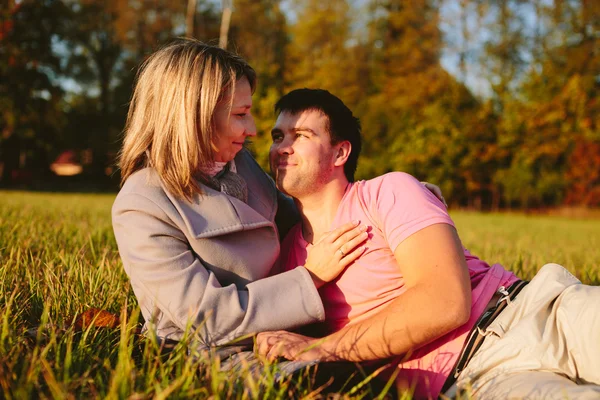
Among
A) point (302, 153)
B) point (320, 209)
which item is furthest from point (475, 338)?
point (302, 153)

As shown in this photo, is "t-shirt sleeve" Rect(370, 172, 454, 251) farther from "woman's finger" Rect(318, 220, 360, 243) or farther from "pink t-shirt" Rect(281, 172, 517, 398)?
"woman's finger" Rect(318, 220, 360, 243)

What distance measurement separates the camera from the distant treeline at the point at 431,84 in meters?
28.5

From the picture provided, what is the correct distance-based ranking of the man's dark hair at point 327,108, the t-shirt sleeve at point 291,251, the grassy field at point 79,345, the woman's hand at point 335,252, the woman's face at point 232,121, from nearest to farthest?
the grassy field at point 79,345 < the woman's hand at point 335,252 < the woman's face at point 232,121 < the t-shirt sleeve at point 291,251 < the man's dark hair at point 327,108

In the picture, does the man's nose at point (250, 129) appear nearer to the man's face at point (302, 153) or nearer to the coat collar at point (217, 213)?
the man's face at point (302, 153)

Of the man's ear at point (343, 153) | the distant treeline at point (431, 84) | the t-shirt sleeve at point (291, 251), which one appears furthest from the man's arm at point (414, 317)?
the distant treeline at point (431, 84)

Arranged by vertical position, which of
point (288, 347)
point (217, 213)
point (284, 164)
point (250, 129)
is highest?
point (250, 129)

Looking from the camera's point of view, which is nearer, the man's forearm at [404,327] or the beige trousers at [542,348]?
the beige trousers at [542,348]

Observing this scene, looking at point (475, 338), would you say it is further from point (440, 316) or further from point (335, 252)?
point (335, 252)

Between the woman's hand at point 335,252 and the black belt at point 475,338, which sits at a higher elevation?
the woman's hand at point 335,252

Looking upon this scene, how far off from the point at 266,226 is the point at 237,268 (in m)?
0.34

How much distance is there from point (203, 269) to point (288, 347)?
0.52m

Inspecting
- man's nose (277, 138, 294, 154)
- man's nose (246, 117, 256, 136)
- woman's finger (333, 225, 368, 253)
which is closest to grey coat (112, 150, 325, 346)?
woman's finger (333, 225, 368, 253)

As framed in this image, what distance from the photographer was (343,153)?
3.32 metres

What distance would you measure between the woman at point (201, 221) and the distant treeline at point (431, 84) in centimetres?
2254
